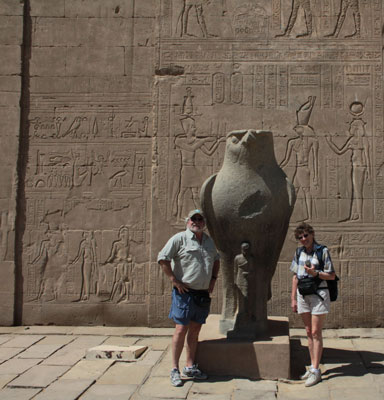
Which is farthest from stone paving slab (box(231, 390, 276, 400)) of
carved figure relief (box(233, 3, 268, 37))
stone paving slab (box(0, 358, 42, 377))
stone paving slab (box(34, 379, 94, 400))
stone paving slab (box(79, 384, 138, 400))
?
carved figure relief (box(233, 3, 268, 37))

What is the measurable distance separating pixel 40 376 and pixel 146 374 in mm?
1041

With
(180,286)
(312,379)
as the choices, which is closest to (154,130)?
(180,286)

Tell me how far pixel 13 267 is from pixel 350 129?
5.47 meters

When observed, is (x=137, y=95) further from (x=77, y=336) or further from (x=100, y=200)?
(x=77, y=336)

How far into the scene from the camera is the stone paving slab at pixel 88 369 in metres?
4.89

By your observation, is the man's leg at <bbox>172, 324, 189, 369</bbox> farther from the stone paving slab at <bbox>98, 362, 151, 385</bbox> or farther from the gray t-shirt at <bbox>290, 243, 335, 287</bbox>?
the gray t-shirt at <bbox>290, 243, 335, 287</bbox>

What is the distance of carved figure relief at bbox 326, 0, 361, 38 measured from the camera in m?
7.79

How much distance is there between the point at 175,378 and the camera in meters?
4.40

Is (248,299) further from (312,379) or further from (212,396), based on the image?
(212,396)

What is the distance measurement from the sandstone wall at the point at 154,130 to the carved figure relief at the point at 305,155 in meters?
0.02

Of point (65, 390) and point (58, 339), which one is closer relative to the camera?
point (65, 390)

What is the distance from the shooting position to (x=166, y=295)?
24.7ft

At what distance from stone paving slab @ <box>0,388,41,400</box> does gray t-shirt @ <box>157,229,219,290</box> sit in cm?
159

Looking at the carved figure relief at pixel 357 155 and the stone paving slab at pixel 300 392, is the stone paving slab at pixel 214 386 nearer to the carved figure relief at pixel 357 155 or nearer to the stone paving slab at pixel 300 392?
the stone paving slab at pixel 300 392
